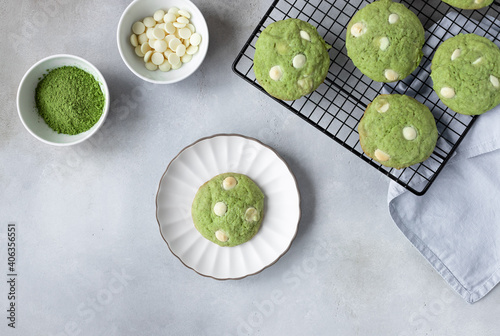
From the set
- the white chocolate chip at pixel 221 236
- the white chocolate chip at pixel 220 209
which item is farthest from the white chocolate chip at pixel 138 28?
the white chocolate chip at pixel 221 236

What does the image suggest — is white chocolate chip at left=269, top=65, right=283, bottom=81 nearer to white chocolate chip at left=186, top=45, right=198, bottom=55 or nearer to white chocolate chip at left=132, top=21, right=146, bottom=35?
white chocolate chip at left=186, top=45, right=198, bottom=55

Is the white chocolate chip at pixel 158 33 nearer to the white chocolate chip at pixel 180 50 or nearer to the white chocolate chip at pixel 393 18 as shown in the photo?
Answer: the white chocolate chip at pixel 180 50

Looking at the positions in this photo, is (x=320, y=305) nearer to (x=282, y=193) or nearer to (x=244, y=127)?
(x=282, y=193)

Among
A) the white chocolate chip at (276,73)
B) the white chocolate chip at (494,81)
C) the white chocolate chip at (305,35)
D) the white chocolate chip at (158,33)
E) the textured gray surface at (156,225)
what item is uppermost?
the white chocolate chip at (494,81)

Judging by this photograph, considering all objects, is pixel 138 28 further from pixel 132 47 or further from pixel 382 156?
pixel 382 156

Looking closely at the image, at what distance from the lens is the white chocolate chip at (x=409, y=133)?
5.25ft

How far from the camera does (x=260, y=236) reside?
6.28 ft

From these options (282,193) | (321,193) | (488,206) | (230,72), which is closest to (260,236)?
(282,193)

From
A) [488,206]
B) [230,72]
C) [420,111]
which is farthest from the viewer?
[230,72]

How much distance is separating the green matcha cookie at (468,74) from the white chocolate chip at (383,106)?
0.18m

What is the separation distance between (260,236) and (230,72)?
2.36 ft

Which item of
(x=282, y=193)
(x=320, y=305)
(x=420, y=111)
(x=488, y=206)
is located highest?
(x=420, y=111)

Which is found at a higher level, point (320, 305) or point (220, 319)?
point (320, 305)

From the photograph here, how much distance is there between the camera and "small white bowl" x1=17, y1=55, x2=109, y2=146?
6.09 feet
